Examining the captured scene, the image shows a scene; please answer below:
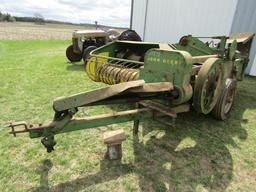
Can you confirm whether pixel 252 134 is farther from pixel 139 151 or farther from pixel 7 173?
pixel 7 173

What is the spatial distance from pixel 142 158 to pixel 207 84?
122 centimetres

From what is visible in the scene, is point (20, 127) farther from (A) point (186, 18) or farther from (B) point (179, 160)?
(A) point (186, 18)

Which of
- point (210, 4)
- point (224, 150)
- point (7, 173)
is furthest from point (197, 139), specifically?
point (210, 4)

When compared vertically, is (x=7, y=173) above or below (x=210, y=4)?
below

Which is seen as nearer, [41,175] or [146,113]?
[41,175]

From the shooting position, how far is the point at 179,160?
8.98 feet

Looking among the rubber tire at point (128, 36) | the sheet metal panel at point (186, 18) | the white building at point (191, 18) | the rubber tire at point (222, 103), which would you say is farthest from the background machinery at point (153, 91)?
the sheet metal panel at point (186, 18)

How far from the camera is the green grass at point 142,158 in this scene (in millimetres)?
2324

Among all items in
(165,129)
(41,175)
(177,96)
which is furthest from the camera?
(165,129)

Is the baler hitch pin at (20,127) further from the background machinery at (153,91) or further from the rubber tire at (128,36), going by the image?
the rubber tire at (128,36)

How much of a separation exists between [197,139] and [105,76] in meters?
Answer: 1.81

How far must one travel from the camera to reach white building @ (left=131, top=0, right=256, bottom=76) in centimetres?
816

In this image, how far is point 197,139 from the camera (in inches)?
127

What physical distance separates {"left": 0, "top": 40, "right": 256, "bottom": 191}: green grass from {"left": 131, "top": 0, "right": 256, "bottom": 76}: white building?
5408 mm
